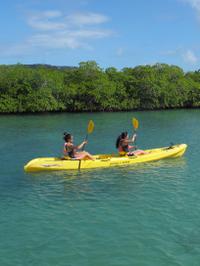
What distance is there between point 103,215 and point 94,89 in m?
53.5

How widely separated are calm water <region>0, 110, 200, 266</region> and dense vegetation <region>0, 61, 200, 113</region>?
4096 centimetres

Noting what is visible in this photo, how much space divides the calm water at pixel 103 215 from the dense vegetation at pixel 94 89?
41.0 metres

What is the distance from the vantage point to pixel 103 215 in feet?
42.9

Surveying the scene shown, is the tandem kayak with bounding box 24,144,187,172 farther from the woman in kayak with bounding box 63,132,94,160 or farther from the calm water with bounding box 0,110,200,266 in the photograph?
the calm water with bounding box 0,110,200,266

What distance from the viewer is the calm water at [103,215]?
10344mm

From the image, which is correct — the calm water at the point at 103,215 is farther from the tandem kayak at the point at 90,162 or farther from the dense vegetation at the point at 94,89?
the dense vegetation at the point at 94,89

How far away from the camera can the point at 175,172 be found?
62.5ft

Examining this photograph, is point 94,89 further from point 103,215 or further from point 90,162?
point 103,215

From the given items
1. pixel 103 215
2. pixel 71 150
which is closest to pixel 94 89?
pixel 71 150

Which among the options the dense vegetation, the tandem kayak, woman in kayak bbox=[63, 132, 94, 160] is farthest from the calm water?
the dense vegetation

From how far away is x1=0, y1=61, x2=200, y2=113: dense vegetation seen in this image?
62438 millimetres

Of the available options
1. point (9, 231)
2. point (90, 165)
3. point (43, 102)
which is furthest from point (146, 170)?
point (43, 102)

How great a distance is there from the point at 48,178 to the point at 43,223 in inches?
221

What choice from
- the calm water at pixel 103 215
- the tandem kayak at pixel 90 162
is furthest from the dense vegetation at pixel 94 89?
the tandem kayak at pixel 90 162
